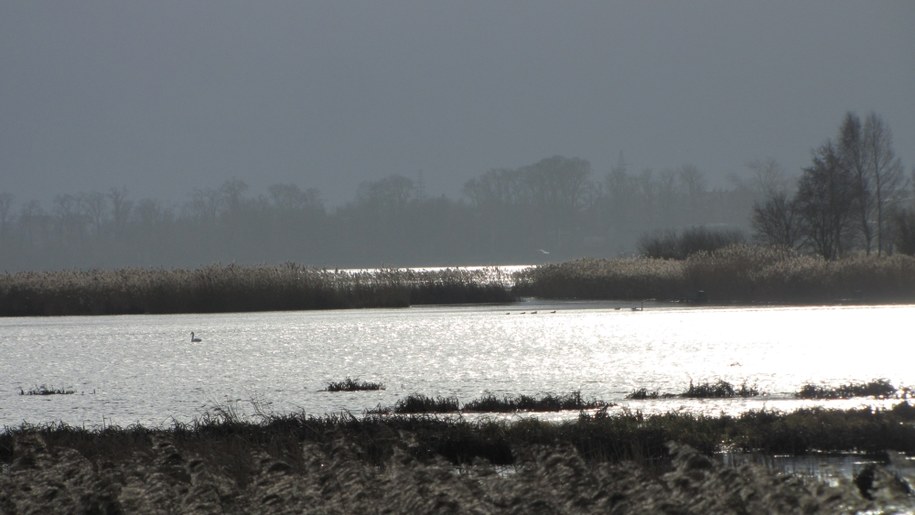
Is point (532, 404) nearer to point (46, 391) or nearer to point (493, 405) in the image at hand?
point (493, 405)

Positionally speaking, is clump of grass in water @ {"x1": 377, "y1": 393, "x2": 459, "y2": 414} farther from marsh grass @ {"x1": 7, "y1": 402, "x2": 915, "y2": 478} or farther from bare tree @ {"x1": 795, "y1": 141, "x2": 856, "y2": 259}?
bare tree @ {"x1": 795, "y1": 141, "x2": 856, "y2": 259}

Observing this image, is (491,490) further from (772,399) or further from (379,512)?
(772,399)

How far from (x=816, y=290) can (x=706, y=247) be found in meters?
17.2

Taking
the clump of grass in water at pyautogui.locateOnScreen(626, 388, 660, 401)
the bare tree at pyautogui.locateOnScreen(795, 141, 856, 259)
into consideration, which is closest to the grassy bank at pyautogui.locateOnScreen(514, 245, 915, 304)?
the bare tree at pyautogui.locateOnScreen(795, 141, 856, 259)

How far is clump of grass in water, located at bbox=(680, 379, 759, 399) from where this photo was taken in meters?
17.0

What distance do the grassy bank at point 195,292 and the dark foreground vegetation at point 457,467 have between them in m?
28.7

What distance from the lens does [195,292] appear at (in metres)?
44.4

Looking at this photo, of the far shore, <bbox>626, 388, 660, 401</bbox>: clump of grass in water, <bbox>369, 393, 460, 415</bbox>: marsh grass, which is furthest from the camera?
the far shore

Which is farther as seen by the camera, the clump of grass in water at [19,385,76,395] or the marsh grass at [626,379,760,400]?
the clump of grass in water at [19,385,76,395]

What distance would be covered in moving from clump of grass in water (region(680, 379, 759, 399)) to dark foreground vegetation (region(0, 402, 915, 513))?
274 cm

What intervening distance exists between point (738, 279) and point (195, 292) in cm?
2030

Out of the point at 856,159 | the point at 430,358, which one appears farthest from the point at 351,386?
the point at 856,159

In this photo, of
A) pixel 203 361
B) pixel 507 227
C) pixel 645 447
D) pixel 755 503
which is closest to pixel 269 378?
pixel 203 361

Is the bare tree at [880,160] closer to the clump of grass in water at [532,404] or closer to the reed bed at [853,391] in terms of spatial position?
the reed bed at [853,391]
